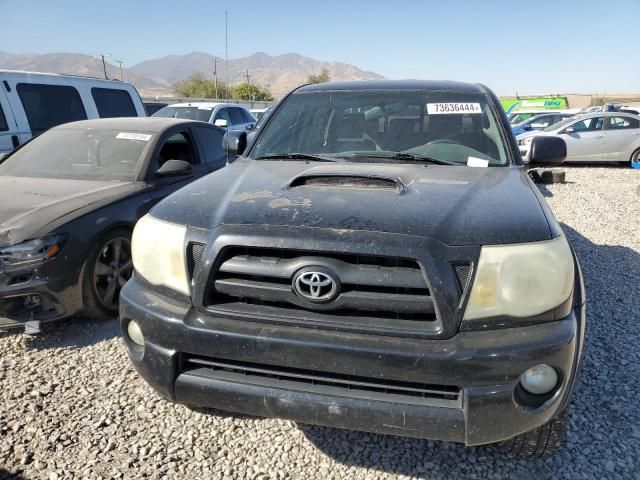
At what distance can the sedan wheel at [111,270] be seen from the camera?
3.57m

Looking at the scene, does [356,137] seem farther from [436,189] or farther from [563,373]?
[563,373]

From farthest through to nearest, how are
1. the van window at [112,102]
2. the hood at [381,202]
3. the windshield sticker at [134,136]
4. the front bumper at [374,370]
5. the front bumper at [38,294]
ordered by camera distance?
the van window at [112,102]
the windshield sticker at [134,136]
the front bumper at [38,294]
the hood at [381,202]
the front bumper at [374,370]

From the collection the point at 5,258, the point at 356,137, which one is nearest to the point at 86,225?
the point at 5,258

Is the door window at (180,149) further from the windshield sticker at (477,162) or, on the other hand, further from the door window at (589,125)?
the door window at (589,125)

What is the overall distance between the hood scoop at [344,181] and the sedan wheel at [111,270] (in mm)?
2010

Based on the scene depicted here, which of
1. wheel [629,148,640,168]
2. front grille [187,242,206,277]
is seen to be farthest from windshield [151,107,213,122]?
wheel [629,148,640,168]

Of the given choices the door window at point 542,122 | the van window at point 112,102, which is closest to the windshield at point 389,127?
the van window at point 112,102

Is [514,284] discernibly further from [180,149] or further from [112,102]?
[112,102]

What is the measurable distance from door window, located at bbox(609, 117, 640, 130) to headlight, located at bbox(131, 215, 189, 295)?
1499 cm

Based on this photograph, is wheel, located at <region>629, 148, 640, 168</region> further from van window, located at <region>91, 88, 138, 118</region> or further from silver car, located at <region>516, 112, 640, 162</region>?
van window, located at <region>91, 88, 138, 118</region>

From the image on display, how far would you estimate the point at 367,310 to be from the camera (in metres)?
1.79

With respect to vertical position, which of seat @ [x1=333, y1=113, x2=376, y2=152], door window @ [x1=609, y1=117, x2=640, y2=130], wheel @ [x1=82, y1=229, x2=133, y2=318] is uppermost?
seat @ [x1=333, y1=113, x2=376, y2=152]

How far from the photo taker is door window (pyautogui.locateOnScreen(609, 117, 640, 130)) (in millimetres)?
13469

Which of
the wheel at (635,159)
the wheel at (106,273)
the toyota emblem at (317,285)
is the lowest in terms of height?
the wheel at (635,159)
